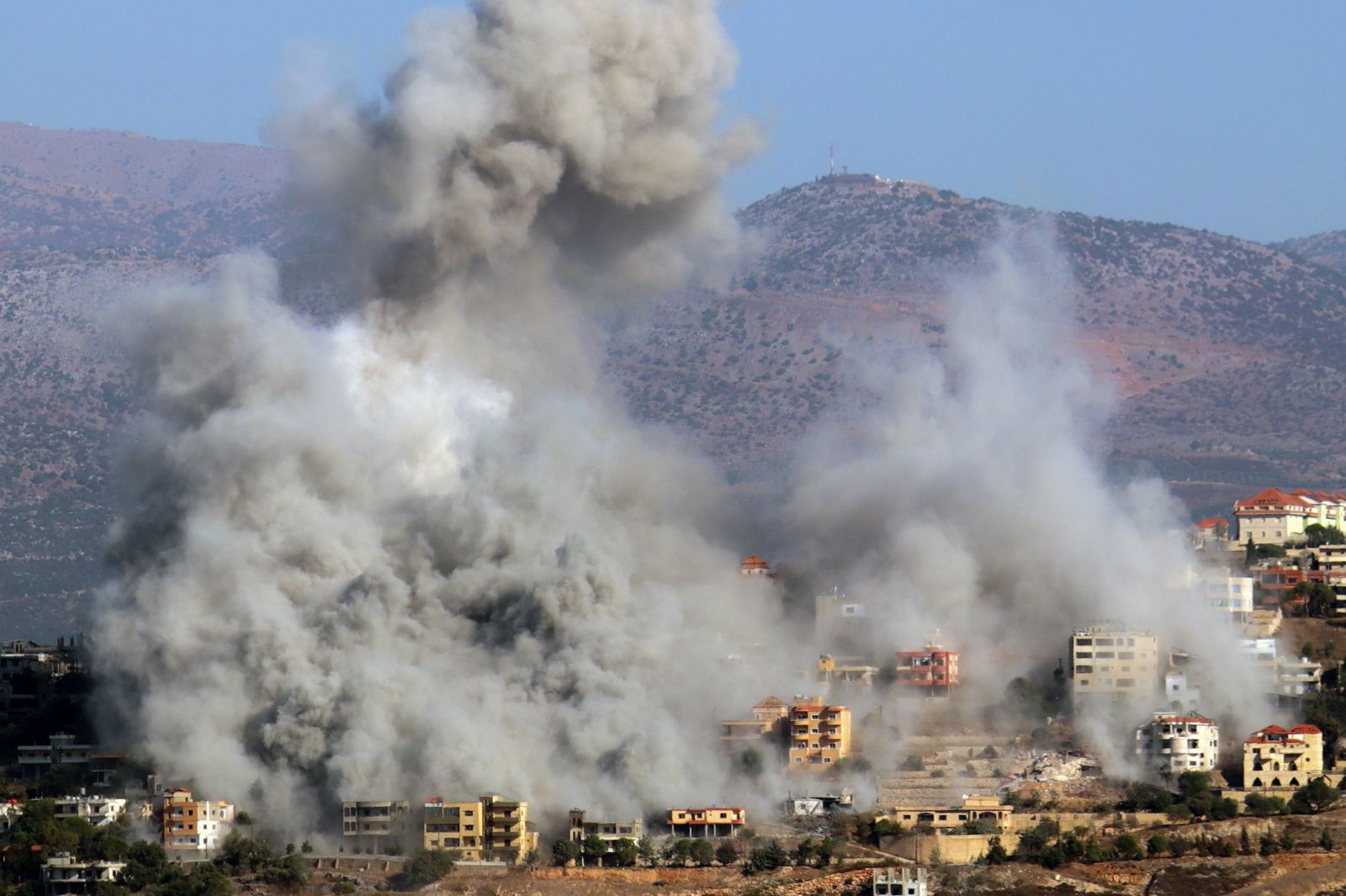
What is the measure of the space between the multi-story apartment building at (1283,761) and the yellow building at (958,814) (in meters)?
4.54

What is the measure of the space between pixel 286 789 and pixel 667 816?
6.76 meters

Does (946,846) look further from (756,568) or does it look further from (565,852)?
(756,568)

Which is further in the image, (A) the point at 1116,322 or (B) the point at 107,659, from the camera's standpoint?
(A) the point at 1116,322

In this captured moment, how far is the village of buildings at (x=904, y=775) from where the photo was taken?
5012 centimetres

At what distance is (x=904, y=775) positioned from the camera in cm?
5347

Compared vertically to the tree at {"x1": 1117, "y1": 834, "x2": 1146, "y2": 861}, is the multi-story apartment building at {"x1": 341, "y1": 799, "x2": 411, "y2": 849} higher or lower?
higher

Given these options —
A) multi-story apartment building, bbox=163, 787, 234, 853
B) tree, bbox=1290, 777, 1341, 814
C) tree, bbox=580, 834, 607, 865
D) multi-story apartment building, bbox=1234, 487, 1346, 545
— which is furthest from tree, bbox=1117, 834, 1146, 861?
multi-story apartment building, bbox=1234, 487, 1346, 545

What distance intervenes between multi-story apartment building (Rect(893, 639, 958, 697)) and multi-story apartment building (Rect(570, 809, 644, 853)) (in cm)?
863

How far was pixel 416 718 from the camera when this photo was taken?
52656mm

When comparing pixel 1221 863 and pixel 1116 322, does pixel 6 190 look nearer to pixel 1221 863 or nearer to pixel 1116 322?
pixel 1116 322

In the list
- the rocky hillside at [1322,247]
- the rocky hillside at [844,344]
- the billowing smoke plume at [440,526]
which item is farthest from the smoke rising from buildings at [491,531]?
the rocky hillside at [1322,247]

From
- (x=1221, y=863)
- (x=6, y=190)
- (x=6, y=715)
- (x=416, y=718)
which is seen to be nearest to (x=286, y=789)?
(x=416, y=718)

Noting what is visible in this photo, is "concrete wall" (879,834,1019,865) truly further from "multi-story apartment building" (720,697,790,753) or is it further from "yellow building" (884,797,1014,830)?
"multi-story apartment building" (720,697,790,753)

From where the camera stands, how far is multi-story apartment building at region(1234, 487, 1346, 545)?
71375mm
